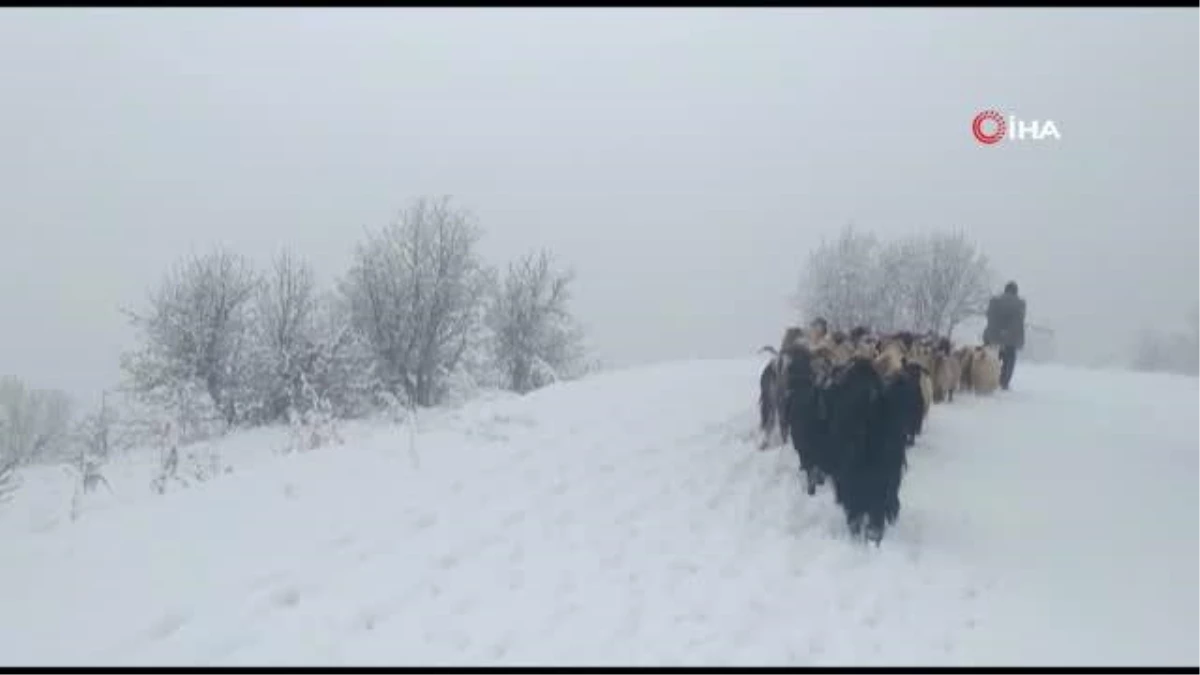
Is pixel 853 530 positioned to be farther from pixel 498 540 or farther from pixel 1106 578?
pixel 498 540

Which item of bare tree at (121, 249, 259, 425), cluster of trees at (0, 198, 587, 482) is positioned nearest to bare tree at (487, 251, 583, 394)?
cluster of trees at (0, 198, 587, 482)

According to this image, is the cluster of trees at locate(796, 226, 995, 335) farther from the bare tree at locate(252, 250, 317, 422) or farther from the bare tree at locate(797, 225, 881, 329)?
the bare tree at locate(252, 250, 317, 422)

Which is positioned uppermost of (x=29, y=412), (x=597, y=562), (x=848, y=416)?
(x=848, y=416)

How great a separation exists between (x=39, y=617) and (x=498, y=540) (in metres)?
3.28

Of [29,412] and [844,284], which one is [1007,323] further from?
[29,412]

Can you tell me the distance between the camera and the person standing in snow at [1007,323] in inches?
722

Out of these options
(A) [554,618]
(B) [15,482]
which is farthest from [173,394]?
(A) [554,618]

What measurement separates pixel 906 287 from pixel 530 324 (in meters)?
20.9

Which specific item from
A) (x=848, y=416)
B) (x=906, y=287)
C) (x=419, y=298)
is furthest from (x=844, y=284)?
(x=848, y=416)

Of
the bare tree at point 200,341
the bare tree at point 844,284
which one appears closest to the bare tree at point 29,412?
the bare tree at point 200,341

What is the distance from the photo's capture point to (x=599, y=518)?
8500 mm

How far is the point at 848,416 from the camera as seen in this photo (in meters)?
8.73

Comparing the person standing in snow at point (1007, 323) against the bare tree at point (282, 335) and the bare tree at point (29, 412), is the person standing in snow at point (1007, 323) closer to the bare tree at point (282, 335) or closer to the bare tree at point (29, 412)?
the bare tree at point (282, 335)

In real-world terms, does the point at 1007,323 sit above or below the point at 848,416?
above
